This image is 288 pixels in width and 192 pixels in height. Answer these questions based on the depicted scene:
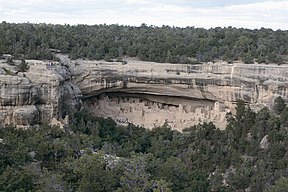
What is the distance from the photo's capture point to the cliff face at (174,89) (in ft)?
116

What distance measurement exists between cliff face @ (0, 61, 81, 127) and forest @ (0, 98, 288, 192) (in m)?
1.36

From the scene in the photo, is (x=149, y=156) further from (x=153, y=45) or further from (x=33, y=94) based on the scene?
(x=153, y=45)

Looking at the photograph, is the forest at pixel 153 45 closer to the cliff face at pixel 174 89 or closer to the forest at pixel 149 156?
the cliff face at pixel 174 89

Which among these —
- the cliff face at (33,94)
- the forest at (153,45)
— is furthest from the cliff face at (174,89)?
the cliff face at (33,94)

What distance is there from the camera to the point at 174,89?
126 feet

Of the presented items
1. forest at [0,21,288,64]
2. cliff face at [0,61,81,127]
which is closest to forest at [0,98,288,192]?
cliff face at [0,61,81,127]

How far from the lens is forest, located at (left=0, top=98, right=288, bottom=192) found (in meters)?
21.6

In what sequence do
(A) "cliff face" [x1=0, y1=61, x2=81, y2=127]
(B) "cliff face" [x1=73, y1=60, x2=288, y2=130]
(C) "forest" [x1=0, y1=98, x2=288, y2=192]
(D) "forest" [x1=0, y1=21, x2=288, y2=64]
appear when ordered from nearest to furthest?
(C) "forest" [x1=0, y1=98, x2=288, y2=192] → (A) "cliff face" [x1=0, y1=61, x2=81, y2=127] → (B) "cliff face" [x1=73, y1=60, x2=288, y2=130] → (D) "forest" [x1=0, y1=21, x2=288, y2=64]

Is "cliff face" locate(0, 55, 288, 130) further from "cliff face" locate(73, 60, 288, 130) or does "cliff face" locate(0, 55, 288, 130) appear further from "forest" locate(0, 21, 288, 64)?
"forest" locate(0, 21, 288, 64)

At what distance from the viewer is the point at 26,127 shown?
109 ft

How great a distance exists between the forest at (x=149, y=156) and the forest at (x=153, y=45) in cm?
407

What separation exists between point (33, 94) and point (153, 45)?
32.5 ft

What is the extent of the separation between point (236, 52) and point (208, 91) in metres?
3.18

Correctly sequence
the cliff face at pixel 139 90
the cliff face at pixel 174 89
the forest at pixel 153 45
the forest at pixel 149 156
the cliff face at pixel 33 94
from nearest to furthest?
the forest at pixel 149 156
the cliff face at pixel 33 94
the cliff face at pixel 139 90
the cliff face at pixel 174 89
the forest at pixel 153 45
